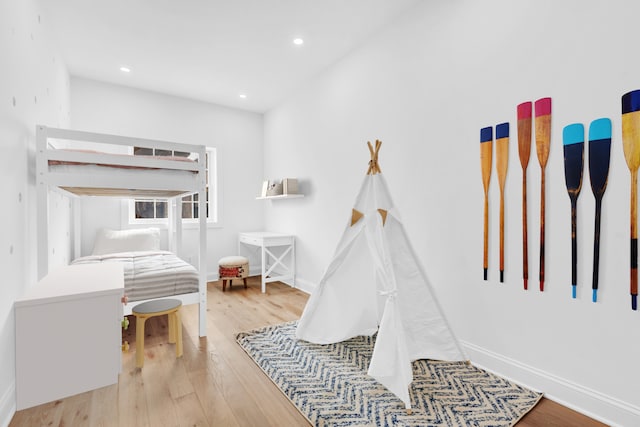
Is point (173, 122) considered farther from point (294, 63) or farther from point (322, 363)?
point (322, 363)

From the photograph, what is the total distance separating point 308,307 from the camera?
8.05 feet

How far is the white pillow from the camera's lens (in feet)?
11.3

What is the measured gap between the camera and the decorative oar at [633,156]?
1.43m

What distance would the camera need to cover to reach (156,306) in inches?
86.5

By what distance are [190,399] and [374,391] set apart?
40.1 inches

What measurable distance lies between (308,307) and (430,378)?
967 millimetres

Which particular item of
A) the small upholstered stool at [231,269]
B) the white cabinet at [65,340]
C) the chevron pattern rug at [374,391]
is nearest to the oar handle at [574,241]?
the chevron pattern rug at [374,391]

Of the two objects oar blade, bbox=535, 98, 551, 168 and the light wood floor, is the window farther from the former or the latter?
oar blade, bbox=535, 98, 551, 168

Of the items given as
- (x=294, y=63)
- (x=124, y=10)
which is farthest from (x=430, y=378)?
Answer: (x=124, y=10)

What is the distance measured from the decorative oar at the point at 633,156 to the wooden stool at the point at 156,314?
2.56m

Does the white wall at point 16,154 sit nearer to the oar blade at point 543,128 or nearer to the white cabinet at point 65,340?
the white cabinet at point 65,340

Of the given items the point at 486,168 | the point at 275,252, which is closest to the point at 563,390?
the point at 486,168

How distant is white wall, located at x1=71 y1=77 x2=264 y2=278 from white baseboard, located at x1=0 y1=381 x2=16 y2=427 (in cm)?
241

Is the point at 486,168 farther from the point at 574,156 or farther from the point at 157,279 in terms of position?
the point at 157,279
